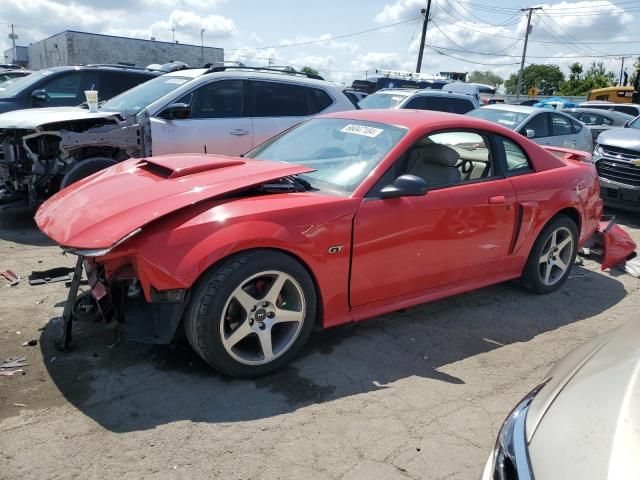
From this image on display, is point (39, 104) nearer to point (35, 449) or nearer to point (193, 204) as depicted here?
point (193, 204)

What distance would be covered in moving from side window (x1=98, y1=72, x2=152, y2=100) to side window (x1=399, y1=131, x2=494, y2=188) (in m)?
6.53

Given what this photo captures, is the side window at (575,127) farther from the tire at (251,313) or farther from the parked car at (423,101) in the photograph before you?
the tire at (251,313)

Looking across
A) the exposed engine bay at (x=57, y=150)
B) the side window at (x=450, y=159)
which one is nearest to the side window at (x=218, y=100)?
the exposed engine bay at (x=57, y=150)

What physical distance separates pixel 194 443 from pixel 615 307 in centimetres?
392

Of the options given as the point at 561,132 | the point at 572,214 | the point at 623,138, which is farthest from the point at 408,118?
the point at 561,132

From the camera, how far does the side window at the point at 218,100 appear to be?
6.84 metres

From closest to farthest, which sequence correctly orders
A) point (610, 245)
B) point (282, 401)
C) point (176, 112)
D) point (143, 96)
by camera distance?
point (282, 401)
point (610, 245)
point (176, 112)
point (143, 96)

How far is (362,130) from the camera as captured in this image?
4.04 metres

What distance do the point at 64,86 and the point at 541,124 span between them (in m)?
8.24

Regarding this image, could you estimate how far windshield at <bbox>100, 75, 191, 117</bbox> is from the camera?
6918 millimetres

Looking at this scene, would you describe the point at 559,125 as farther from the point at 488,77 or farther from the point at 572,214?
the point at 488,77

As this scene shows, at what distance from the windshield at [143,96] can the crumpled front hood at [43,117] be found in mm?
445

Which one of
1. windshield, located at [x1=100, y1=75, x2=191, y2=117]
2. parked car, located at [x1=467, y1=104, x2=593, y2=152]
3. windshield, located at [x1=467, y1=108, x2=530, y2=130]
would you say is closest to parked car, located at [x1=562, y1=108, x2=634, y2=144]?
parked car, located at [x1=467, y1=104, x2=593, y2=152]

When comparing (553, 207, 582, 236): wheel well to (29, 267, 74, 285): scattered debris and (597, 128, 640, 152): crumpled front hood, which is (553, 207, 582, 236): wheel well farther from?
(29, 267, 74, 285): scattered debris
